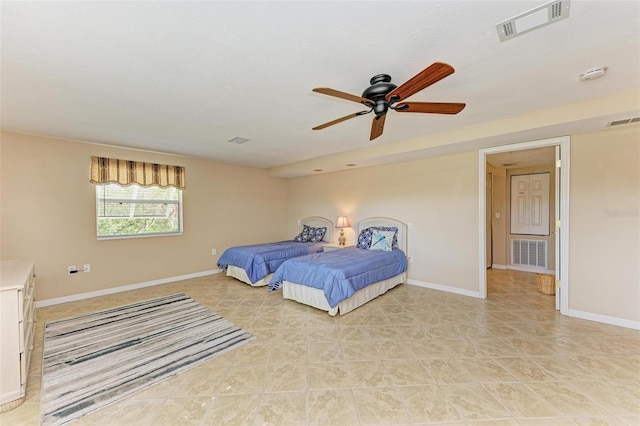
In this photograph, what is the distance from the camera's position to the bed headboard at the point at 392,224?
4.67 m

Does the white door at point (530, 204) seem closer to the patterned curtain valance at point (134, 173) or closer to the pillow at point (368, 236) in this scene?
the pillow at point (368, 236)

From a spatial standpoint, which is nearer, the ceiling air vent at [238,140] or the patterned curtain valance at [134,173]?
the ceiling air vent at [238,140]

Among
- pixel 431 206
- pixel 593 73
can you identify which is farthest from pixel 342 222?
pixel 593 73

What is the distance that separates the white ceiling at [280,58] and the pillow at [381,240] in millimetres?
2105

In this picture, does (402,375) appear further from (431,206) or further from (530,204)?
(530,204)

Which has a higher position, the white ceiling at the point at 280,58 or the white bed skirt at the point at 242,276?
the white ceiling at the point at 280,58

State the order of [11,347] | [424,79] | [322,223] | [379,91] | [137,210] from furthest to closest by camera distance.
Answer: [322,223] < [137,210] < [379,91] < [11,347] < [424,79]

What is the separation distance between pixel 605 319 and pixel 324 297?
10.7 feet

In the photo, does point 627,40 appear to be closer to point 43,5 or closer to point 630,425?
point 630,425

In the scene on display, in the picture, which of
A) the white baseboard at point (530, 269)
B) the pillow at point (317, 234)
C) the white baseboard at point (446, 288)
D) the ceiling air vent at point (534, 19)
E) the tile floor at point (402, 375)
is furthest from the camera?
the pillow at point (317, 234)

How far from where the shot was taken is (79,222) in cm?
386

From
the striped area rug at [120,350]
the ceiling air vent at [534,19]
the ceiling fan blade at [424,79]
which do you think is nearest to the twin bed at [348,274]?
the striped area rug at [120,350]

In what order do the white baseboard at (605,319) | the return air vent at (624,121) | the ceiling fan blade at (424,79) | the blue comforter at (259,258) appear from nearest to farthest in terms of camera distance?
the ceiling fan blade at (424,79), the return air vent at (624,121), the white baseboard at (605,319), the blue comforter at (259,258)

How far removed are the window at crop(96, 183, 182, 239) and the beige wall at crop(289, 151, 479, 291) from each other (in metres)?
3.40
